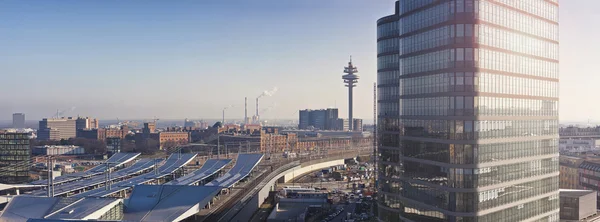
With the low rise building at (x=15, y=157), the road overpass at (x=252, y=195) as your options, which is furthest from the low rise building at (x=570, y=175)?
the low rise building at (x=15, y=157)

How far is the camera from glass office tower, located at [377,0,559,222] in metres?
36.2

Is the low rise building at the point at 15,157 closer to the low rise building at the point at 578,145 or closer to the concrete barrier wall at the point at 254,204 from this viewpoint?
the concrete barrier wall at the point at 254,204

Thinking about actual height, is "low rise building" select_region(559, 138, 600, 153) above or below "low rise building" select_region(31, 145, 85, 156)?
above


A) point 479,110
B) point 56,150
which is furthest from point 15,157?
point 479,110

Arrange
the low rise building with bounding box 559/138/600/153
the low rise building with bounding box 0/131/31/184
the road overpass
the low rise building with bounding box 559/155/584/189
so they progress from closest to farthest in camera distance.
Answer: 1. the road overpass
2. the low rise building with bounding box 559/155/584/189
3. the low rise building with bounding box 0/131/31/184
4. the low rise building with bounding box 559/138/600/153

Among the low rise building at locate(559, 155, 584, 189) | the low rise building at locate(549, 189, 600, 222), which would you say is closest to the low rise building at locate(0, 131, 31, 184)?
the low rise building at locate(549, 189, 600, 222)

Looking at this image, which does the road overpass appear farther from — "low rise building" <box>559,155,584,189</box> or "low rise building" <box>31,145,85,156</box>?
"low rise building" <box>31,145,85,156</box>

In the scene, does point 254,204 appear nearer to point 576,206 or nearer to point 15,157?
point 576,206

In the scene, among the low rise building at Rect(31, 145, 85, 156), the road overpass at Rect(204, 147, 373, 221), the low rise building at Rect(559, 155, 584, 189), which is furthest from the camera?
the low rise building at Rect(31, 145, 85, 156)

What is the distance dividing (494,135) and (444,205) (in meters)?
6.42

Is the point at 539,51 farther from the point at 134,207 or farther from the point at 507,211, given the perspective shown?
the point at 134,207

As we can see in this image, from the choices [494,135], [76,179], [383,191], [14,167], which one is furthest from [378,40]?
[14,167]

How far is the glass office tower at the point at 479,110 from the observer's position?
36.2 m

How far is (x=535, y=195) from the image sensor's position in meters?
41.8
